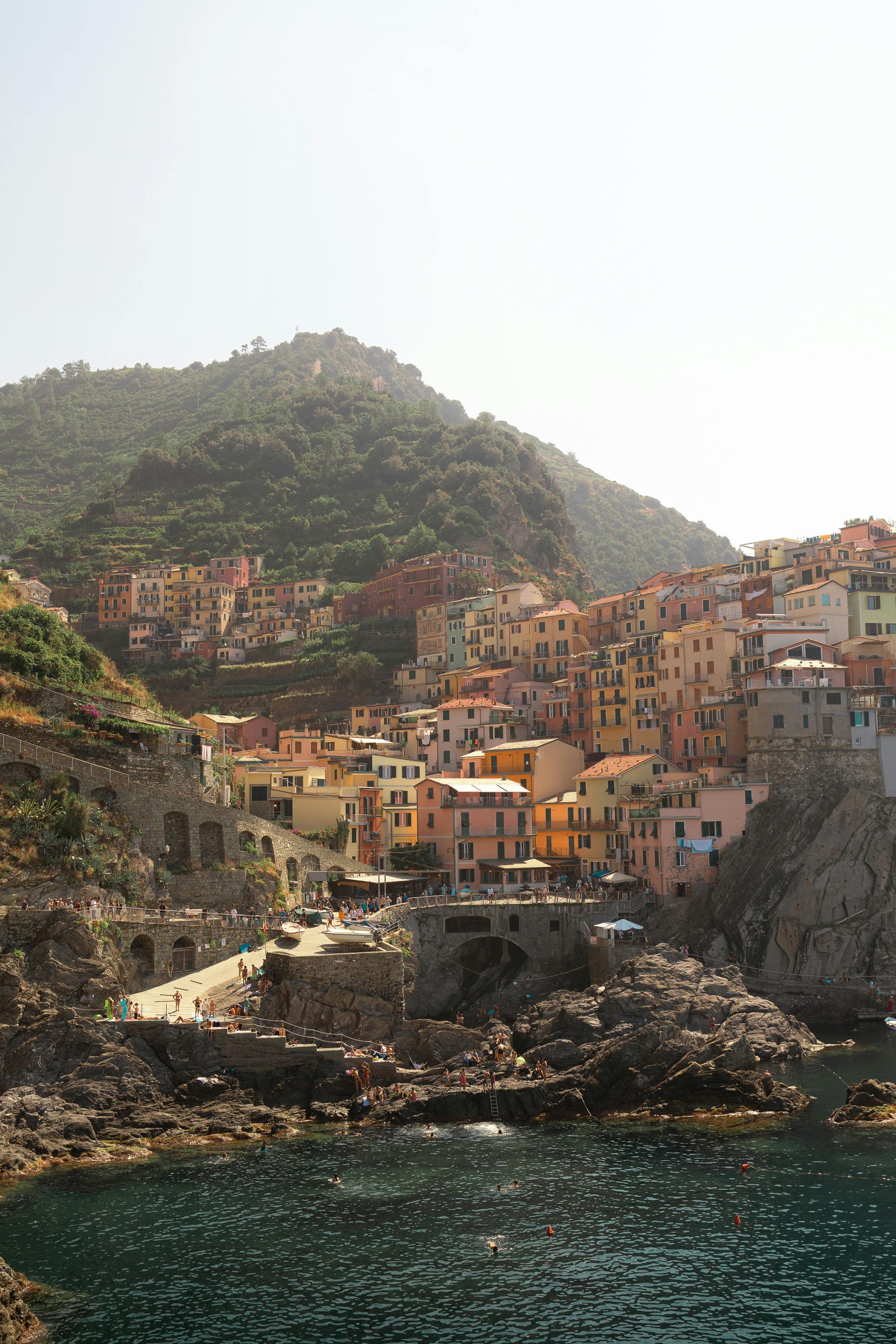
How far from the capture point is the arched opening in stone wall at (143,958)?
1925 inches

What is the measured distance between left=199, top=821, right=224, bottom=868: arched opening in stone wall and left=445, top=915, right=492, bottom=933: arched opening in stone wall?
1203 cm

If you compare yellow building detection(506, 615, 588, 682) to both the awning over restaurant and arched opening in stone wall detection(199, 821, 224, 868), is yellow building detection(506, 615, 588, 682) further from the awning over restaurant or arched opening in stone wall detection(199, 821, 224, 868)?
arched opening in stone wall detection(199, 821, 224, 868)

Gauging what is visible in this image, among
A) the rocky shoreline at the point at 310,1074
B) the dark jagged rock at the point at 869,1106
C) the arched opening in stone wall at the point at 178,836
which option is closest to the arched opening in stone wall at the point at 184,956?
the rocky shoreline at the point at 310,1074

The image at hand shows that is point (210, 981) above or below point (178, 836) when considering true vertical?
Result: below

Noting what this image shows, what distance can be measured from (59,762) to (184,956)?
10.4 m

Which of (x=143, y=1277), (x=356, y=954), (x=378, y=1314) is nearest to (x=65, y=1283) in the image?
(x=143, y=1277)

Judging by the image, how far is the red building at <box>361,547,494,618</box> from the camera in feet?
389

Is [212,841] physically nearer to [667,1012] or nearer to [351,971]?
[351,971]

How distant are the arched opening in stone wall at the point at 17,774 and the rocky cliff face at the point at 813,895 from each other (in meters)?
33.1

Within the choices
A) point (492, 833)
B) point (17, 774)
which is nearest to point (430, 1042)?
point (17, 774)

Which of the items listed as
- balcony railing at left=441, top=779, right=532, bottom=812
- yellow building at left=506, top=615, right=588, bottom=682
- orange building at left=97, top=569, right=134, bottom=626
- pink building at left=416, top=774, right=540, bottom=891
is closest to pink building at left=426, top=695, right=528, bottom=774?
yellow building at left=506, top=615, right=588, bottom=682

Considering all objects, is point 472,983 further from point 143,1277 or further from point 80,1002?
point 143,1277

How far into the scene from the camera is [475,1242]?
31.6 meters

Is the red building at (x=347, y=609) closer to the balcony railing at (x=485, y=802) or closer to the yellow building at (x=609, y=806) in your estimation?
the balcony railing at (x=485, y=802)
